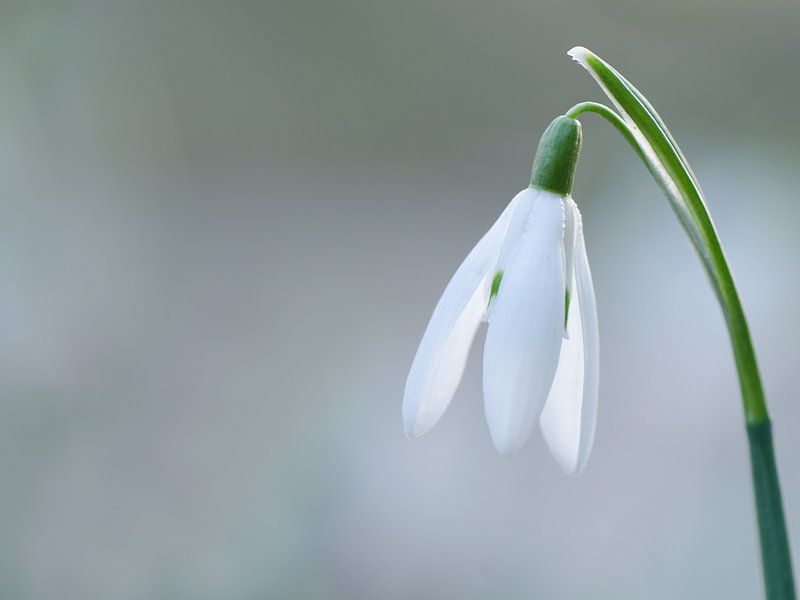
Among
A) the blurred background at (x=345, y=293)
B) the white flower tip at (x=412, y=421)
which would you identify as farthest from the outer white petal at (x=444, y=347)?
the blurred background at (x=345, y=293)

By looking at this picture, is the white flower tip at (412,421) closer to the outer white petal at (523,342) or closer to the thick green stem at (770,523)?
the outer white petal at (523,342)

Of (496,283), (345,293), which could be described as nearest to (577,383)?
(496,283)

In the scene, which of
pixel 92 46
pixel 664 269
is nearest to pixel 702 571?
pixel 664 269

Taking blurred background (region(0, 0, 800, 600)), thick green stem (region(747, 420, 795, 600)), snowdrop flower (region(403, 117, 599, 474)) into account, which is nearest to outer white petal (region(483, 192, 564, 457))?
snowdrop flower (region(403, 117, 599, 474))

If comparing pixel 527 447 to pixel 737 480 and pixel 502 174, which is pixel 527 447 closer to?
pixel 737 480

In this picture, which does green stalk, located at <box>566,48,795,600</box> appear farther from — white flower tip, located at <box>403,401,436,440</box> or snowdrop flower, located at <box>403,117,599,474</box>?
white flower tip, located at <box>403,401,436,440</box>
